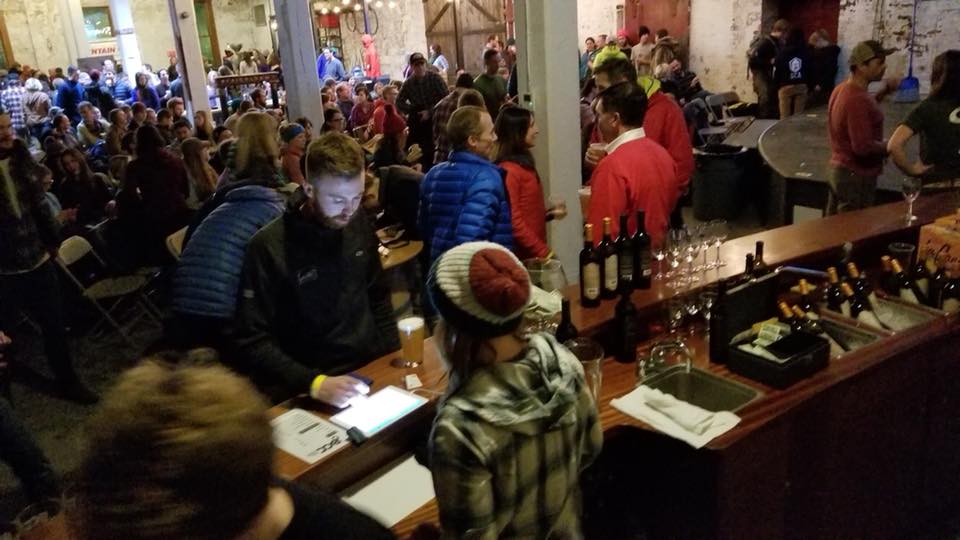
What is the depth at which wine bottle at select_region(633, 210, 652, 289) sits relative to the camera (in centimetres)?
295

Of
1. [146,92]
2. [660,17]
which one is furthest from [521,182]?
[146,92]

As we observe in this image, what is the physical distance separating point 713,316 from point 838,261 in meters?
1.19

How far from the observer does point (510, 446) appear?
163cm

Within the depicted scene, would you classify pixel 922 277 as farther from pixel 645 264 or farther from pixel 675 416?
pixel 675 416

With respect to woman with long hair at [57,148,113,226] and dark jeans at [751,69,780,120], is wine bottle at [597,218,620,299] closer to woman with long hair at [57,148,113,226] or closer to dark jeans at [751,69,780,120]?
woman with long hair at [57,148,113,226]

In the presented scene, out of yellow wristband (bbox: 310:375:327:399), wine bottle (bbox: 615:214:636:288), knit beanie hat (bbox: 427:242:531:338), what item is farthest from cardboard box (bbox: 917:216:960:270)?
yellow wristband (bbox: 310:375:327:399)

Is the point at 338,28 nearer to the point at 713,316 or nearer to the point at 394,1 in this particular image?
the point at 394,1

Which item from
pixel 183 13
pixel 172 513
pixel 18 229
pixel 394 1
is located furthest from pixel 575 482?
pixel 394 1

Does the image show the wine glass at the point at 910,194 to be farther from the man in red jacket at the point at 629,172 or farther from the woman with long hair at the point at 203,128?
the woman with long hair at the point at 203,128

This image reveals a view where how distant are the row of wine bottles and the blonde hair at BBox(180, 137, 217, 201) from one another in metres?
3.88

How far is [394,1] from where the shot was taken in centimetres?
2000

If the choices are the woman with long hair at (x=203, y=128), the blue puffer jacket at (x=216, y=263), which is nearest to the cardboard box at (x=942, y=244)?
the blue puffer jacket at (x=216, y=263)

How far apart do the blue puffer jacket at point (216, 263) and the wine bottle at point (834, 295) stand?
2.31m

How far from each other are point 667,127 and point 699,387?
271 cm
